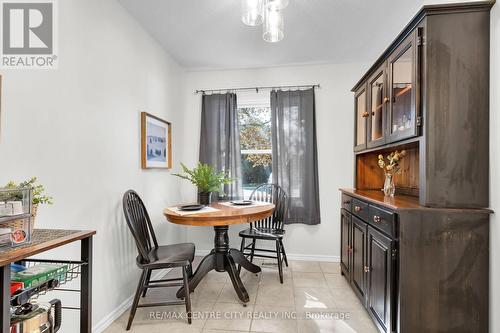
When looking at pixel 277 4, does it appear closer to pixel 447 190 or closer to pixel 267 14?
pixel 267 14

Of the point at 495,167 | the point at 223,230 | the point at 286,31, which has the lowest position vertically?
the point at 223,230

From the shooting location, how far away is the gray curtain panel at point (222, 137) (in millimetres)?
3518

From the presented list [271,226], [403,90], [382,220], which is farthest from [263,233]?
[403,90]

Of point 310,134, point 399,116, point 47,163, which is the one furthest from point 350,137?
point 47,163

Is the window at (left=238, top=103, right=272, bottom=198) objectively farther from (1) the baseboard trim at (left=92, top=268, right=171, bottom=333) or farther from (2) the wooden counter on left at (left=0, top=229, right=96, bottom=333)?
(2) the wooden counter on left at (left=0, top=229, right=96, bottom=333)

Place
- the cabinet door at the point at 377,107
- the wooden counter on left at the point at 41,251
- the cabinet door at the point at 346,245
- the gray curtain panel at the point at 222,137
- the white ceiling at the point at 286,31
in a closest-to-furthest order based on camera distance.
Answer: the wooden counter on left at the point at 41,251
the cabinet door at the point at 377,107
the white ceiling at the point at 286,31
the cabinet door at the point at 346,245
the gray curtain panel at the point at 222,137

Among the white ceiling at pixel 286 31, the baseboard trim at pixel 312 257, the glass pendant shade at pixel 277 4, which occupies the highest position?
the white ceiling at pixel 286 31

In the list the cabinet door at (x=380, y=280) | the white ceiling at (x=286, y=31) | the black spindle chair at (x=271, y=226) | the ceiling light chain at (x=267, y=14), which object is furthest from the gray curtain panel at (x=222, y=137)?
the cabinet door at (x=380, y=280)

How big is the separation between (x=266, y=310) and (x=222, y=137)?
2.15 metres

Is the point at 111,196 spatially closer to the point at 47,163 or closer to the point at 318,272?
the point at 47,163

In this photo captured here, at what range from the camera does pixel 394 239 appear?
159 cm

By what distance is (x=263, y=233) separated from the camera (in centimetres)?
287

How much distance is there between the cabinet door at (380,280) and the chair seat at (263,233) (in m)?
1.02

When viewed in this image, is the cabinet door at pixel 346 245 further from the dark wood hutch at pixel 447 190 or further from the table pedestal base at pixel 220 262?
the table pedestal base at pixel 220 262
